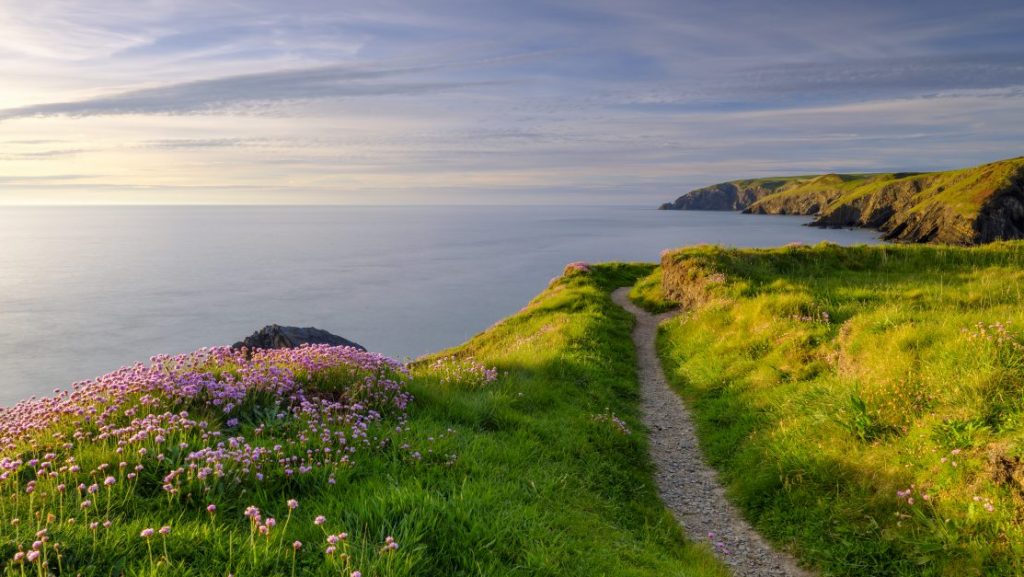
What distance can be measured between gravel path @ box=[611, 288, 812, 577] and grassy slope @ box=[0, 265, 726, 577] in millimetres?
477

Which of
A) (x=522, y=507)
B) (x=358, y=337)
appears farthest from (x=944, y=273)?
(x=358, y=337)

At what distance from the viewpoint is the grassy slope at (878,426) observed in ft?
24.2

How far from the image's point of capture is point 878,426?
974 centimetres

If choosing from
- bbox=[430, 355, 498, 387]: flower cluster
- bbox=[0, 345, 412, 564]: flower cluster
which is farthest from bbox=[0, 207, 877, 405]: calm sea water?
bbox=[0, 345, 412, 564]: flower cluster

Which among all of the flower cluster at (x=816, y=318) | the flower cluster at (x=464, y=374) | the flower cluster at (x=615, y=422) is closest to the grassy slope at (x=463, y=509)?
the flower cluster at (x=615, y=422)

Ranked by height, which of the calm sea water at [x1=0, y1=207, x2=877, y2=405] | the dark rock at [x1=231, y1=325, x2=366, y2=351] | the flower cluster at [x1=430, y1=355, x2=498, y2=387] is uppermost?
the flower cluster at [x1=430, y1=355, x2=498, y2=387]

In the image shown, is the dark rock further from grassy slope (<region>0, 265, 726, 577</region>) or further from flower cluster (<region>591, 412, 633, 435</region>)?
flower cluster (<region>591, 412, 633, 435</region>)

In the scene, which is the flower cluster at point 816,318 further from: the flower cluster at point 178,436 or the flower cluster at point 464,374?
the flower cluster at point 178,436

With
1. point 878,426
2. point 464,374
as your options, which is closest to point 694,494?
point 878,426

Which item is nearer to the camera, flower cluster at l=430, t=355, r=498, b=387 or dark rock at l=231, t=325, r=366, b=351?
flower cluster at l=430, t=355, r=498, b=387

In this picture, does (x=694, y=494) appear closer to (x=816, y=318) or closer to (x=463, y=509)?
(x=463, y=509)

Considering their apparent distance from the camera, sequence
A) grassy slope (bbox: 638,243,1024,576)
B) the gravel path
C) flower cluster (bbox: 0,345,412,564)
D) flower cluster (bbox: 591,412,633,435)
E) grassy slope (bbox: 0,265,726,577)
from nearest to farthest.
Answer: grassy slope (bbox: 0,265,726,577)
flower cluster (bbox: 0,345,412,564)
grassy slope (bbox: 638,243,1024,576)
the gravel path
flower cluster (bbox: 591,412,633,435)

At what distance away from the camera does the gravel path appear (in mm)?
8305

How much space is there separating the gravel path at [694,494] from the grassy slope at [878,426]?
1.11 feet
